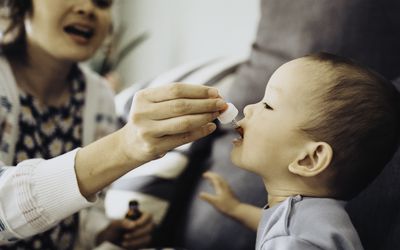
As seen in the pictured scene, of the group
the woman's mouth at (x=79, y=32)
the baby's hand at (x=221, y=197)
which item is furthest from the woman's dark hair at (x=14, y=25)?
the baby's hand at (x=221, y=197)

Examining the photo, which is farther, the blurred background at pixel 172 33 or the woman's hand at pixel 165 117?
the blurred background at pixel 172 33

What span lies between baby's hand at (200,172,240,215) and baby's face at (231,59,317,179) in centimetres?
18

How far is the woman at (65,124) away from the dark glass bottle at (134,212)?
0.02m

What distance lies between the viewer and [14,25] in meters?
1.10

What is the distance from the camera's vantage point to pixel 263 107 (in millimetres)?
792

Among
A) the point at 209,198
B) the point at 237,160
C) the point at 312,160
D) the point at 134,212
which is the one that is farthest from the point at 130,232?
the point at 312,160

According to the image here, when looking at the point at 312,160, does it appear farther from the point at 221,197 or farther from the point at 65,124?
the point at 65,124

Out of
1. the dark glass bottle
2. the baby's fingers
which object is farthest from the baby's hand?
the dark glass bottle

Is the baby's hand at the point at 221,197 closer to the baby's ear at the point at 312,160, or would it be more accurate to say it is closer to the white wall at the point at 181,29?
the baby's ear at the point at 312,160

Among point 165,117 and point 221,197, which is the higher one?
point 165,117

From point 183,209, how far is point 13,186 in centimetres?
46

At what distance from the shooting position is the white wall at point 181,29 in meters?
1.80

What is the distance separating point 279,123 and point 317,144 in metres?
0.07

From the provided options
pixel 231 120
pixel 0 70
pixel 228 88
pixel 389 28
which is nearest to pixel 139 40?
pixel 228 88
